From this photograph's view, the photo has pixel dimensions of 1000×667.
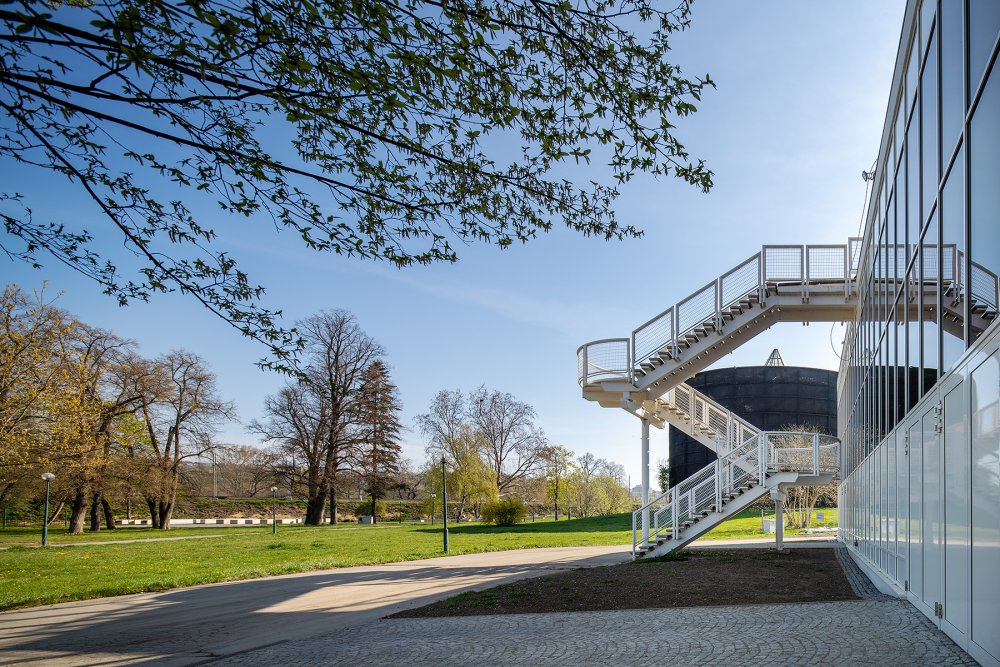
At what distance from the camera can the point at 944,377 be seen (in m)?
8.18

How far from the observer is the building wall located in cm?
630

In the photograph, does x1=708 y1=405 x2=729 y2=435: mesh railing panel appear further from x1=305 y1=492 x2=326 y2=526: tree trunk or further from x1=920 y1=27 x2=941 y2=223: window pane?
x1=305 y1=492 x2=326 y2=526: tree trunk

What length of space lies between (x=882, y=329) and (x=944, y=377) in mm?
7269

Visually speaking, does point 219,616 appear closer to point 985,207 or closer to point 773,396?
point 985,207

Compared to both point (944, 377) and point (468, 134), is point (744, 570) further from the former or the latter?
point (468, 134)

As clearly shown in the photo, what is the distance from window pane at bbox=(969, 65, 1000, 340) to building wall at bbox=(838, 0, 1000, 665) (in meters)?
0.02

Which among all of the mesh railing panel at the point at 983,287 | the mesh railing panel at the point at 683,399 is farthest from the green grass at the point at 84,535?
the mesh railing panel at the point at 983,287

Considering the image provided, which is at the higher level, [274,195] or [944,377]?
[274,195]

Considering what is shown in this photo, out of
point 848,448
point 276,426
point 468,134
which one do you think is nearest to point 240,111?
point 468,134

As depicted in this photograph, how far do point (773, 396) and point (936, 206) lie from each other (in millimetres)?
54411

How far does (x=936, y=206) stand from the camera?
886 cm

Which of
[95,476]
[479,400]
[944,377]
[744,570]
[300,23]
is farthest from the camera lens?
[479,400]

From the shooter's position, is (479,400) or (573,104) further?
(479,400)

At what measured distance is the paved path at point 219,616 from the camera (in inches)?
387
